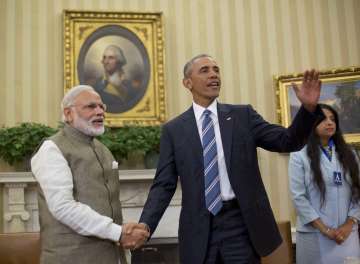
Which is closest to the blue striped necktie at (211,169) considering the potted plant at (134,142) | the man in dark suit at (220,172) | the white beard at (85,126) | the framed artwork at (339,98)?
the man in dark suit at (220,172)

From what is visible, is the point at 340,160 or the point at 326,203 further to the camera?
the point at 340,160

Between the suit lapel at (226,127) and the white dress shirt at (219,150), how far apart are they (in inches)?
1.3

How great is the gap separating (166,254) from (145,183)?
82 centimetres

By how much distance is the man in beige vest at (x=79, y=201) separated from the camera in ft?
7.27

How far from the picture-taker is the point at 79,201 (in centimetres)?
230

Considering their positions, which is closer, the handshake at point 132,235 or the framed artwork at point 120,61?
the handshake at point 132,235

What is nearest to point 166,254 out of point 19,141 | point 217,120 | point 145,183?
point 145,183

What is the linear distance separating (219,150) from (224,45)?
11.7 feet

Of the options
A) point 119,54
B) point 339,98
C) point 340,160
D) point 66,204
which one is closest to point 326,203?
point 340,160

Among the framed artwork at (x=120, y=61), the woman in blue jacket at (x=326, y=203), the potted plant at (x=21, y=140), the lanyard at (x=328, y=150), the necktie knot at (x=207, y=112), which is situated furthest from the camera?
the framed artwork at (x=120, y=61)

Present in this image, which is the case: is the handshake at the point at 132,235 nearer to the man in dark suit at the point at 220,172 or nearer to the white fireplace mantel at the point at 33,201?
the man in dark suit at the point at 220,172

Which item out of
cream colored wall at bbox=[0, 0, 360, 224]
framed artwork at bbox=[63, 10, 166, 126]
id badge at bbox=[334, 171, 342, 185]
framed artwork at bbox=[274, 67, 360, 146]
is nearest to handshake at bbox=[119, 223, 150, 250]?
id badge at bbox=[334, 171, 342, 185]

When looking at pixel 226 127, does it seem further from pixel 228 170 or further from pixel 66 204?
pixel 66 204

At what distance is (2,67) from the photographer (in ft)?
17.2
